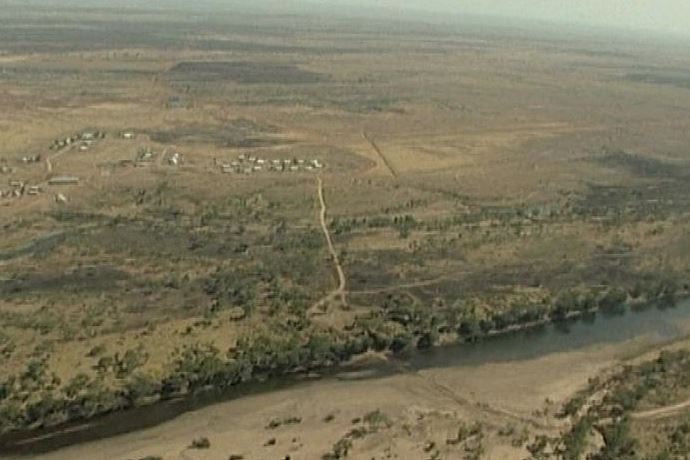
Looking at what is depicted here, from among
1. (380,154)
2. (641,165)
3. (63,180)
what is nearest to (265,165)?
(380,154)

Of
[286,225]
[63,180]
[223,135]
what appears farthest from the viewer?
[223,135]

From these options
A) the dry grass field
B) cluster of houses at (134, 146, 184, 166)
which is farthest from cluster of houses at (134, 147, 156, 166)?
the dry grass field

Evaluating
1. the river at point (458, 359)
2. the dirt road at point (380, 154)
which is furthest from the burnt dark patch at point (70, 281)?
the dirt road at point (380, 154)

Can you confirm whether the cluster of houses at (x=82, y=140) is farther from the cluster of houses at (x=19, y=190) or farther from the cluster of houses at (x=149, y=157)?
the cluster of houses at (x=19, y=190)

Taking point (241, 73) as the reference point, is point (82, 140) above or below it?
below

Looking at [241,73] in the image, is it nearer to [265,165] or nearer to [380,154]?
[380,154]

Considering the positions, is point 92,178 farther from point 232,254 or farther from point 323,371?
point 323,371

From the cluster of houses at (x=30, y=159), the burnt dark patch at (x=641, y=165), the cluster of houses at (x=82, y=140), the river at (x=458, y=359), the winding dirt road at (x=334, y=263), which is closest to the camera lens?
the river at (x=458, y=359)

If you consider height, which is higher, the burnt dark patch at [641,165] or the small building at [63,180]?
the burnt dark patch at [641,165]
